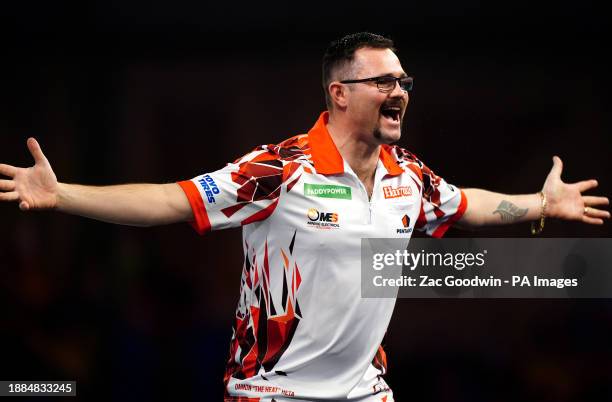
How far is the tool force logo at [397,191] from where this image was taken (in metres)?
4.33

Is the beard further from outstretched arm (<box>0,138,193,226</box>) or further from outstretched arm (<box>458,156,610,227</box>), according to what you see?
outstretched arm (<box>0,138,193,226</box>)

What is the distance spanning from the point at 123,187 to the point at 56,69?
3.52 m

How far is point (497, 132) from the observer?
7.09 meters

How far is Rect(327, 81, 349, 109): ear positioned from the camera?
14.5 feet

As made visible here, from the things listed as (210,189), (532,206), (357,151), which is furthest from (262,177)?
(532,206)

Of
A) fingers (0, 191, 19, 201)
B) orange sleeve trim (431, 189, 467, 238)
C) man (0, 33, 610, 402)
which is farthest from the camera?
orange sleeve trim (431, 189, 467, 238)

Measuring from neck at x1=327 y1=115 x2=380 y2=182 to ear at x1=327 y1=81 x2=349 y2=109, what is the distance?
11cm

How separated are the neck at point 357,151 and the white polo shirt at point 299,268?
0.09 m

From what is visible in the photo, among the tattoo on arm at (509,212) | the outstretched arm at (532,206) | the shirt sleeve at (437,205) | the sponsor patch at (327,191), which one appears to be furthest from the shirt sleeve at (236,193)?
the tattoo on arm at (509,212)

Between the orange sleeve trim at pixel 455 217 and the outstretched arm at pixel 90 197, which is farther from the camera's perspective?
the orange sleeve trim at pixel 455 217

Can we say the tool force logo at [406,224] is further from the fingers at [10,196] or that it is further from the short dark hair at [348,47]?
the fingers at [10,196]

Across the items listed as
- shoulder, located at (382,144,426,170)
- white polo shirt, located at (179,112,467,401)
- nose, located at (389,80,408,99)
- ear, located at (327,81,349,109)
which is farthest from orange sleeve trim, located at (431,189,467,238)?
ear, located at (327,81,349,109)

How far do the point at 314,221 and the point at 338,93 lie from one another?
76 cm

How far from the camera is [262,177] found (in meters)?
4.00
